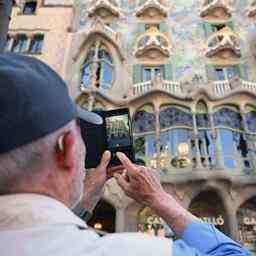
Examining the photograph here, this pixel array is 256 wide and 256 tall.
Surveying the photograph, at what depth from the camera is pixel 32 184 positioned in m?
1.00

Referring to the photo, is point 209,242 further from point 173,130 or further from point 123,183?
point 173,130

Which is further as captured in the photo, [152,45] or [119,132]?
[152,45]

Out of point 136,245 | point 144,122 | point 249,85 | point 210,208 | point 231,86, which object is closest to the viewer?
point 136,245

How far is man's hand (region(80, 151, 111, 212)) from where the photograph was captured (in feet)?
6.37

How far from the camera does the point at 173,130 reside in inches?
522

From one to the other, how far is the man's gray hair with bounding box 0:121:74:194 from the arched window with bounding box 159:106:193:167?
1170 cm

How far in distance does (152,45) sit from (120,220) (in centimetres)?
898

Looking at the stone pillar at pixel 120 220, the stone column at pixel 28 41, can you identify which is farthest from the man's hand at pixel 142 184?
the stone column at pixel 28 41

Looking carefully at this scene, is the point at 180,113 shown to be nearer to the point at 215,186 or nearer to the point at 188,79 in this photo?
the point at 188,79

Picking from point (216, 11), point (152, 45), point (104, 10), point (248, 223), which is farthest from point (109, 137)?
point (216, 11)

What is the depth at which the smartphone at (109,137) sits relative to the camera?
2.09 meters

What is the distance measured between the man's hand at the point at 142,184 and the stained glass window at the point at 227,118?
12.1 metres

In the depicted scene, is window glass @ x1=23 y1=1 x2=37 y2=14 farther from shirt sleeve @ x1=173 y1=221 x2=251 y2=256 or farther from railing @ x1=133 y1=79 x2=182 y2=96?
shirt sleeve @ x1=173 y1=221 x2=251 y2=256

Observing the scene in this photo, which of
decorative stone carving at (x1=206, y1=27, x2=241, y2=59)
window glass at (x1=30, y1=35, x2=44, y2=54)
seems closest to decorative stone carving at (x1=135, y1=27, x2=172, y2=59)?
decorative stone carving at (x1=206, y1=27, x2=241, y2=59)
